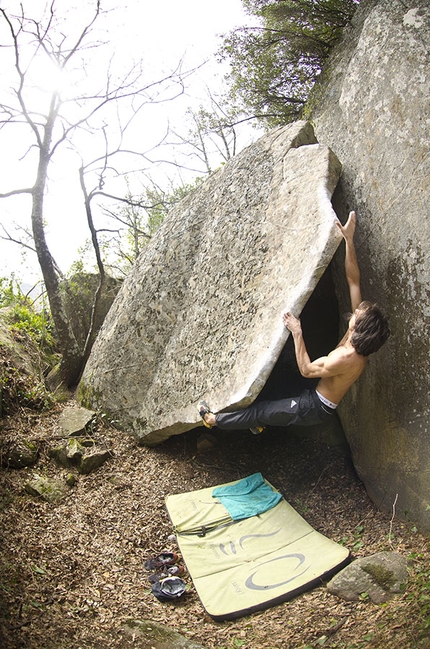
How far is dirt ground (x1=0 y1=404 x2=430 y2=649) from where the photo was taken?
3.25 m

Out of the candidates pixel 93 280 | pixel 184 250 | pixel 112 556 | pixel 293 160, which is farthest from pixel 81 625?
pixel 93 280

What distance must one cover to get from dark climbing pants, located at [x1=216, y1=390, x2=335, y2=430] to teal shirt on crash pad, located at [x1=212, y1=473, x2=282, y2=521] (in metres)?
0.82

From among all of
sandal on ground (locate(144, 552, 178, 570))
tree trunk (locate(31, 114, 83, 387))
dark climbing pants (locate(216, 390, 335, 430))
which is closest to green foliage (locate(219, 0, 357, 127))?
tree trunk (locate(31, 114, 83, 387))

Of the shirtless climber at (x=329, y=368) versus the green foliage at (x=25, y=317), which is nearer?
the shirtless climber at (x=329, y=368)

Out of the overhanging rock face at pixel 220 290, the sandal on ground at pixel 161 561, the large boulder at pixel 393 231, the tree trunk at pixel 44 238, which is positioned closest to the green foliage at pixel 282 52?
the large boulder at pixel 393 231

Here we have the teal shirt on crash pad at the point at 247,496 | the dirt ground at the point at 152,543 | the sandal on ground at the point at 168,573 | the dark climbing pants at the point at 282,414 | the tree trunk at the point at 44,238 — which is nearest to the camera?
the dirt ground at the point at 152,543

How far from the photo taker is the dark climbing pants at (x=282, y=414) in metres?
4.62

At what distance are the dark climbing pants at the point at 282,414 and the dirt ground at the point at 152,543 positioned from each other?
3.52 ft

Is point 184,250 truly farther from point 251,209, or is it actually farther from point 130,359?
point 130,359

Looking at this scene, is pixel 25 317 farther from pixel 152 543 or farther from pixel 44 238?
pixel 152 543

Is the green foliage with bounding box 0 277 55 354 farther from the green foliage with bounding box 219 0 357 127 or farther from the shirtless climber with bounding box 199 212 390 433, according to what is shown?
the green foliage with bounding box 219 0 357 127

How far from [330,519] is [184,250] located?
3.80m

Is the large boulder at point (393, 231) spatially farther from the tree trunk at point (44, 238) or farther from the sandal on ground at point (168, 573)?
the tree trunk at point (44, 238)

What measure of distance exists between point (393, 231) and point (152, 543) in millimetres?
3956
